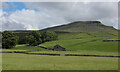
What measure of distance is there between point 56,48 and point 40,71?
6569cm

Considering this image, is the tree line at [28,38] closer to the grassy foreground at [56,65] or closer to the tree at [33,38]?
the tree at [33,38]

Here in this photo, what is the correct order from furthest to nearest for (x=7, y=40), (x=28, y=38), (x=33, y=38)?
1. (x=28, y=38)
2. (x=33, y=38)
3. (x=7, y=40)

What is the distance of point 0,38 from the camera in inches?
4119

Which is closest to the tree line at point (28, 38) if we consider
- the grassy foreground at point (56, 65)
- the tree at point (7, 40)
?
the tree at point (7, 40)

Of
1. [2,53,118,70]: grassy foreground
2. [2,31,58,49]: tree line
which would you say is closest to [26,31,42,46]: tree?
[2,31,58,49]: tree line

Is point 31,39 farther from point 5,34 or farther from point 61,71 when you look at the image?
point 61,71

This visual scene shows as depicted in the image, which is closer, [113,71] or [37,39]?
[113,71]

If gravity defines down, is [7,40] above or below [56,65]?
above

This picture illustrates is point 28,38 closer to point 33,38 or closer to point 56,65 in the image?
point 33,38

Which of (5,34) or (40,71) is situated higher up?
(5,34)

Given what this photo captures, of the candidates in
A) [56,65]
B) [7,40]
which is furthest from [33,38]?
[56,65]

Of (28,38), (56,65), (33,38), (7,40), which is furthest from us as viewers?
(28,38)

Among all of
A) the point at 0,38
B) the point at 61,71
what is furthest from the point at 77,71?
the point at 0,38

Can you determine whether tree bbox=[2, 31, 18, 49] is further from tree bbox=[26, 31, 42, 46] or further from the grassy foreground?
the grassy foreground
